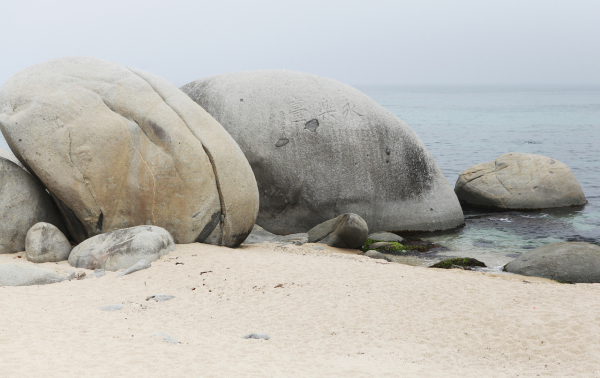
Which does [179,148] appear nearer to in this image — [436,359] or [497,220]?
[436,359]

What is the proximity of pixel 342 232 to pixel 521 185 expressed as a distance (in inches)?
234

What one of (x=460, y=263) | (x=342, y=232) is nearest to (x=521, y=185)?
(x=460, y=263)

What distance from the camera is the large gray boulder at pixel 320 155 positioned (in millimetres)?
11195

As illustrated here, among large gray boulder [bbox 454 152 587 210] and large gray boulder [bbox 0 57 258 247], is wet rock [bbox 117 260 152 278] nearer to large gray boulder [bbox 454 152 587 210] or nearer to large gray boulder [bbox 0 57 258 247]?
large gray boulder [bbox 0 57 258 247]

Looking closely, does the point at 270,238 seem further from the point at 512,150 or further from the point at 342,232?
the point at 512,150

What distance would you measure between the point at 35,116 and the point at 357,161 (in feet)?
19.9

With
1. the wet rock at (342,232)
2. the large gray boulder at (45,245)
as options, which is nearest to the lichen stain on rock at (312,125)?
the wet rock at (342,232)

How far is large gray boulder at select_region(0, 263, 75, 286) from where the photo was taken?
631cm

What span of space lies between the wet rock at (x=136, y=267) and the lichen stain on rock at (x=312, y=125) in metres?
5.19

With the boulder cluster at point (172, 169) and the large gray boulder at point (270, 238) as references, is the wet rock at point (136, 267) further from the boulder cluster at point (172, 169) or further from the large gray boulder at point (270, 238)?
the large gray boulder at point (270, 238)

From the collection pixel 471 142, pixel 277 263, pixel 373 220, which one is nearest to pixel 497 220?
pixel 373 220

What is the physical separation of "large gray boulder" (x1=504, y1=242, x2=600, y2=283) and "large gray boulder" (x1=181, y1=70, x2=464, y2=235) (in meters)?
2.97

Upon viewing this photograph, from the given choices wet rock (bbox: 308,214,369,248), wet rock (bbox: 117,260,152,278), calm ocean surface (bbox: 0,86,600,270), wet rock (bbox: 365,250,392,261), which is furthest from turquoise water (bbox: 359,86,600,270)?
wet rock (bbox: 117,260,152,278)

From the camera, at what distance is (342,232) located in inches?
396
